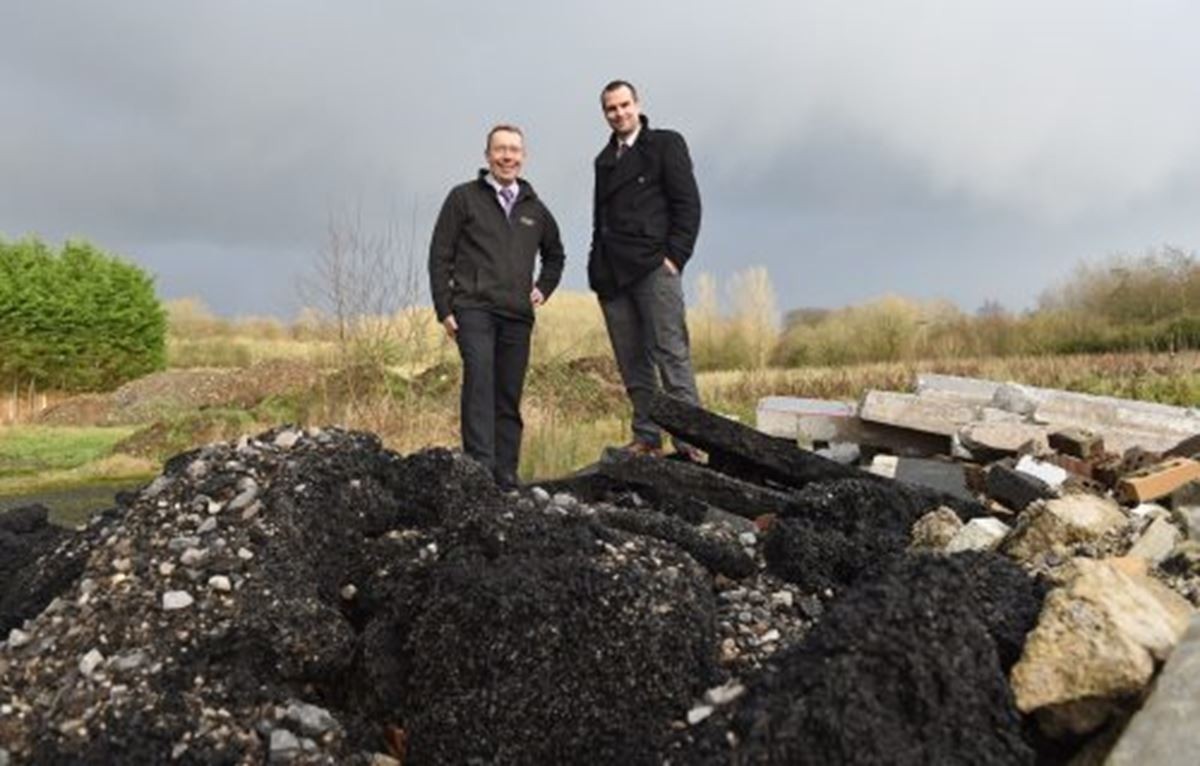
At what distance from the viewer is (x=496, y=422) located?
822cm

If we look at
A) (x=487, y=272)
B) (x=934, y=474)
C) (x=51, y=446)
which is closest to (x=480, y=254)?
(x=487, y=272)

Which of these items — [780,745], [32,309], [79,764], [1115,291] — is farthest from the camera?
[32,309]

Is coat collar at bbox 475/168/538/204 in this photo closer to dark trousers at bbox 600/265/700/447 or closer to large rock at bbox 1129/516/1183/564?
dark trousers at bbox 600/265/700/447

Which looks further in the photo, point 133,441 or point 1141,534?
point 133,441

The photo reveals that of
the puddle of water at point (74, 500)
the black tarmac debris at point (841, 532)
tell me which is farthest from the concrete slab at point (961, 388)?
the puddle of water at point (74, 500)

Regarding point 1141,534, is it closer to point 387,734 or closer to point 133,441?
point 387,734

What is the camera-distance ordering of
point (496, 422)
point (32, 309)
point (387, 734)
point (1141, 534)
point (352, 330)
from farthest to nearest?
point (32, 309) < point (352, 330) < point (496, 422) < point (1141, 534) < point (387, 734)

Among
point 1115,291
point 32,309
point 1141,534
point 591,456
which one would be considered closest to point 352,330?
point 591,456

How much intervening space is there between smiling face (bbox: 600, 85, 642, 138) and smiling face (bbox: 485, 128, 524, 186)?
595 mm

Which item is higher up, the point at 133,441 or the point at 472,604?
the point at 472,604

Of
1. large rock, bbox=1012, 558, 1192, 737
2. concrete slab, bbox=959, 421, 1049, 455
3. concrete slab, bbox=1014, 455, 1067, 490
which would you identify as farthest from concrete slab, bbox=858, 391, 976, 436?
large rock, bbox=1012, 558, 1192, 737

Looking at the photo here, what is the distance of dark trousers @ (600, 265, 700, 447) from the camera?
798cm

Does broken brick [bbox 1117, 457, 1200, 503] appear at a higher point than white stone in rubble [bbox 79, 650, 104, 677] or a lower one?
higher

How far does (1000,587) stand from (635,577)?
3.35ft
